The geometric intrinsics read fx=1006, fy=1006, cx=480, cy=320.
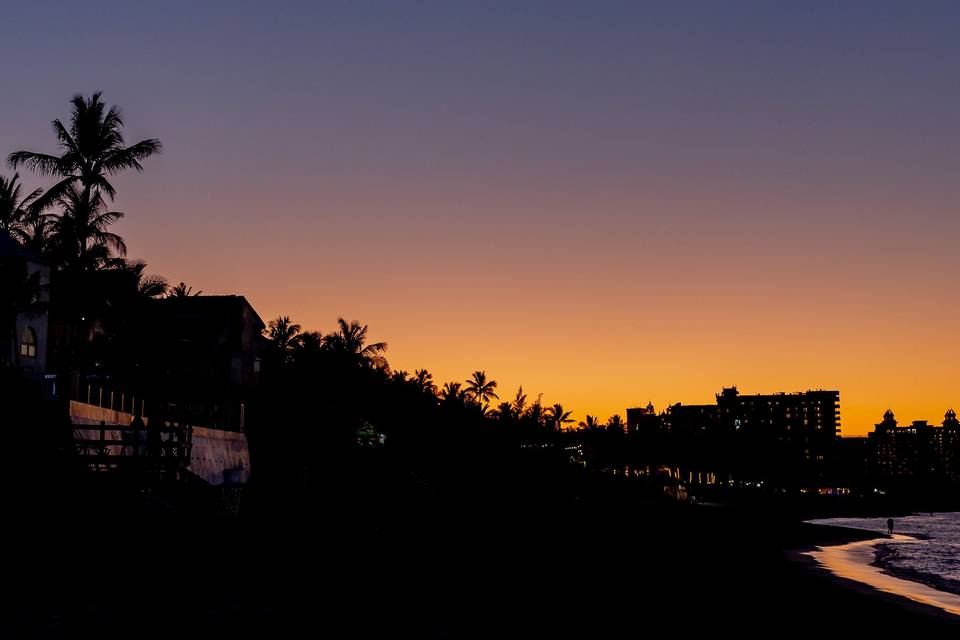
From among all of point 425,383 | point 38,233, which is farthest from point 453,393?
point 38,233

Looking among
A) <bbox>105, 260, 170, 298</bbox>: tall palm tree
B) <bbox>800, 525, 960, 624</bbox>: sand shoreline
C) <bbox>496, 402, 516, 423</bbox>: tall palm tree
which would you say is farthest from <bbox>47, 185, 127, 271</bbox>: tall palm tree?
<bbox>496, 402, 516, 423</bbox>: tall palm tree

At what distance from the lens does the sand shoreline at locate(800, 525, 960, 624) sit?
1373 inches

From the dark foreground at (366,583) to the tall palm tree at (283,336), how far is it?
138 feet

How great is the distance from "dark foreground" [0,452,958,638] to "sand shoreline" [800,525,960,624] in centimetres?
85

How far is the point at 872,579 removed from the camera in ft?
153

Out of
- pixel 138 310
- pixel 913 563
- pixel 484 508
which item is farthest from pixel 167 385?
pixel 913 563

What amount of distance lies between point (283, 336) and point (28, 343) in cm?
5128

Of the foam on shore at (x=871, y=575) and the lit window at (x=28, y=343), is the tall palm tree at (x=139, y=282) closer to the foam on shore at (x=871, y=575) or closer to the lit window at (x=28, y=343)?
the lit window at (x=28, y=343)

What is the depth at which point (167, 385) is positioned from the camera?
38656mm

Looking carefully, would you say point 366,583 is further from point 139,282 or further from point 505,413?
point 505,413

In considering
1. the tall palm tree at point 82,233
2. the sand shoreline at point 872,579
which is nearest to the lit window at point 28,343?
the tall palm tree at point 82,233

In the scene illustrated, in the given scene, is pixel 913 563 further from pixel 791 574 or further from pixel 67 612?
pixel 67 612

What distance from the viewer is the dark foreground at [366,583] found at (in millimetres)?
18938

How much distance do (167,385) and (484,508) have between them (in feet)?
125
